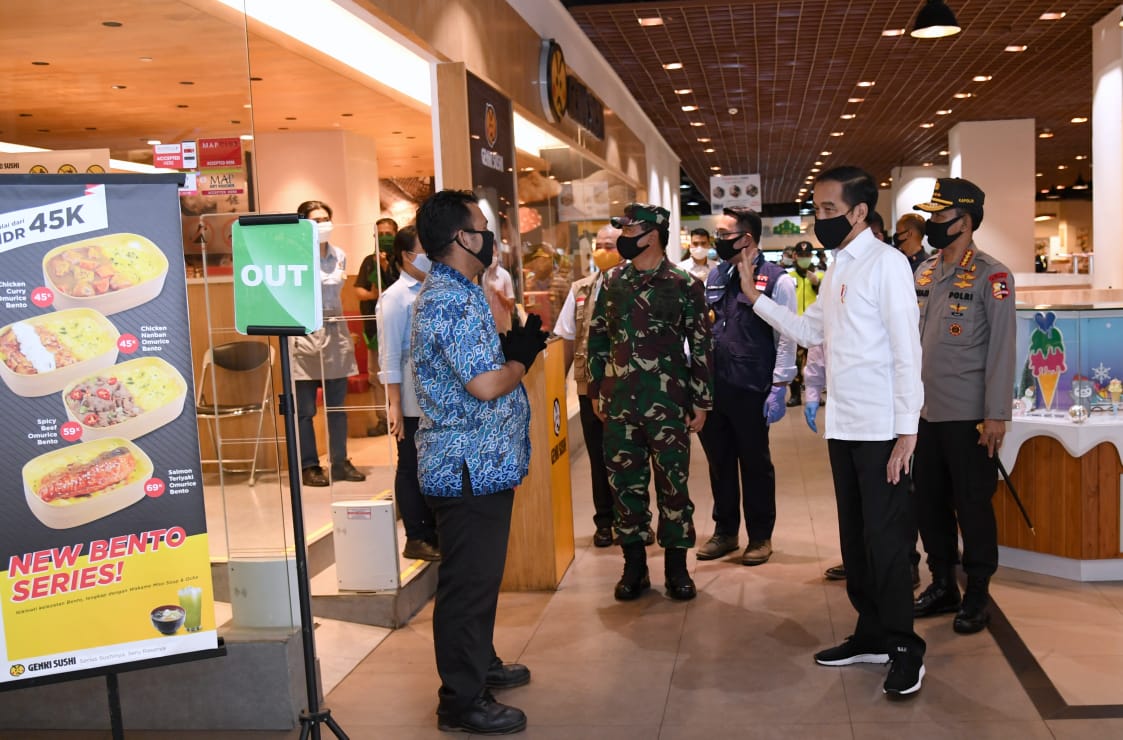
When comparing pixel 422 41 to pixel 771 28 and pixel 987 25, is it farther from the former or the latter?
pixel 987 25

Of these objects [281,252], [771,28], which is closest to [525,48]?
[771,28]

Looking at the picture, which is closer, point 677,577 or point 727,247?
point 727,247

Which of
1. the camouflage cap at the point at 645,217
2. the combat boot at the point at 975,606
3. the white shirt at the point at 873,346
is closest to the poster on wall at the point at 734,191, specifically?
the camouflage cap at the point at 645,217

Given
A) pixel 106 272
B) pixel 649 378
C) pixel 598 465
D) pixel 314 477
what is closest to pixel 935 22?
pixel 598 465

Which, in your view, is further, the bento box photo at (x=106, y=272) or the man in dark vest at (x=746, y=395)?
the man in dark vest at (x=746, y=395)

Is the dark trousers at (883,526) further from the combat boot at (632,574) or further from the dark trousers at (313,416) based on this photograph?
the dark trousers at (313,416)

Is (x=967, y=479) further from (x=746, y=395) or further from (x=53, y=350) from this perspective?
(x=53, y=350)

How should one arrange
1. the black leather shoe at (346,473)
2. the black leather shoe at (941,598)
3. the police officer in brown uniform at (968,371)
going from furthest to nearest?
the black leather shoe at (346,473)
the black leather shoe at (941,598)
the police officer in brown uniform at (968,371)

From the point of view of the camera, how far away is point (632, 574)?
4.61 meters

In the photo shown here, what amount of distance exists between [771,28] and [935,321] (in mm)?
6797

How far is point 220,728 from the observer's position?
3.33 metres

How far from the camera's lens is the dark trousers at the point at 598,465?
218 inches

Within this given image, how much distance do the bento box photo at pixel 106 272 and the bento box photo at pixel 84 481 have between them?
37 cm

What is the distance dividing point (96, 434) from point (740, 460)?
322cm
